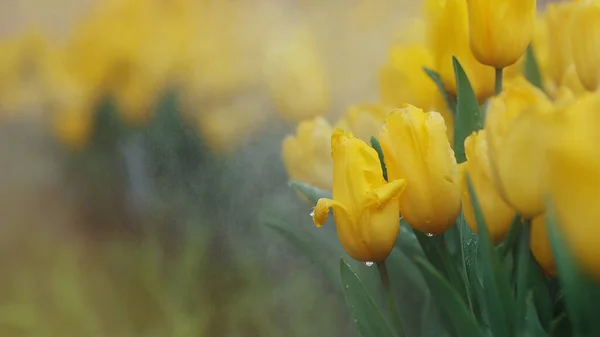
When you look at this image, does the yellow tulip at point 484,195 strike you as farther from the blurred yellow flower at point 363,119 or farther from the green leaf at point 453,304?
the blurred yellow flower at point 363,119

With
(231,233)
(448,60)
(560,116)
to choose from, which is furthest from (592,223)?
(231,233)

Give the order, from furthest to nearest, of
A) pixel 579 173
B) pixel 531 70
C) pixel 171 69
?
pixel 171 69 < pixel 531 70 < pixel 579 173

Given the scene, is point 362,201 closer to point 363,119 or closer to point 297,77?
point 363,119

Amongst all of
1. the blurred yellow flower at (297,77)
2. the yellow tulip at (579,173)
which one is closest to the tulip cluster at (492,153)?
the yellow tulip at (579,173)

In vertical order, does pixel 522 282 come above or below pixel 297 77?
below

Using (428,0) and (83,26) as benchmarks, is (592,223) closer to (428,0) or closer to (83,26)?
(428,0)

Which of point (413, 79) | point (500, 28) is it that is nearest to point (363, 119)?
point (413, 79)

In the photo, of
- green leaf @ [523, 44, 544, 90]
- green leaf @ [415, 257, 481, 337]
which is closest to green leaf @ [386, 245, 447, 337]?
green leaf @ [415, 257, 481, 337]
